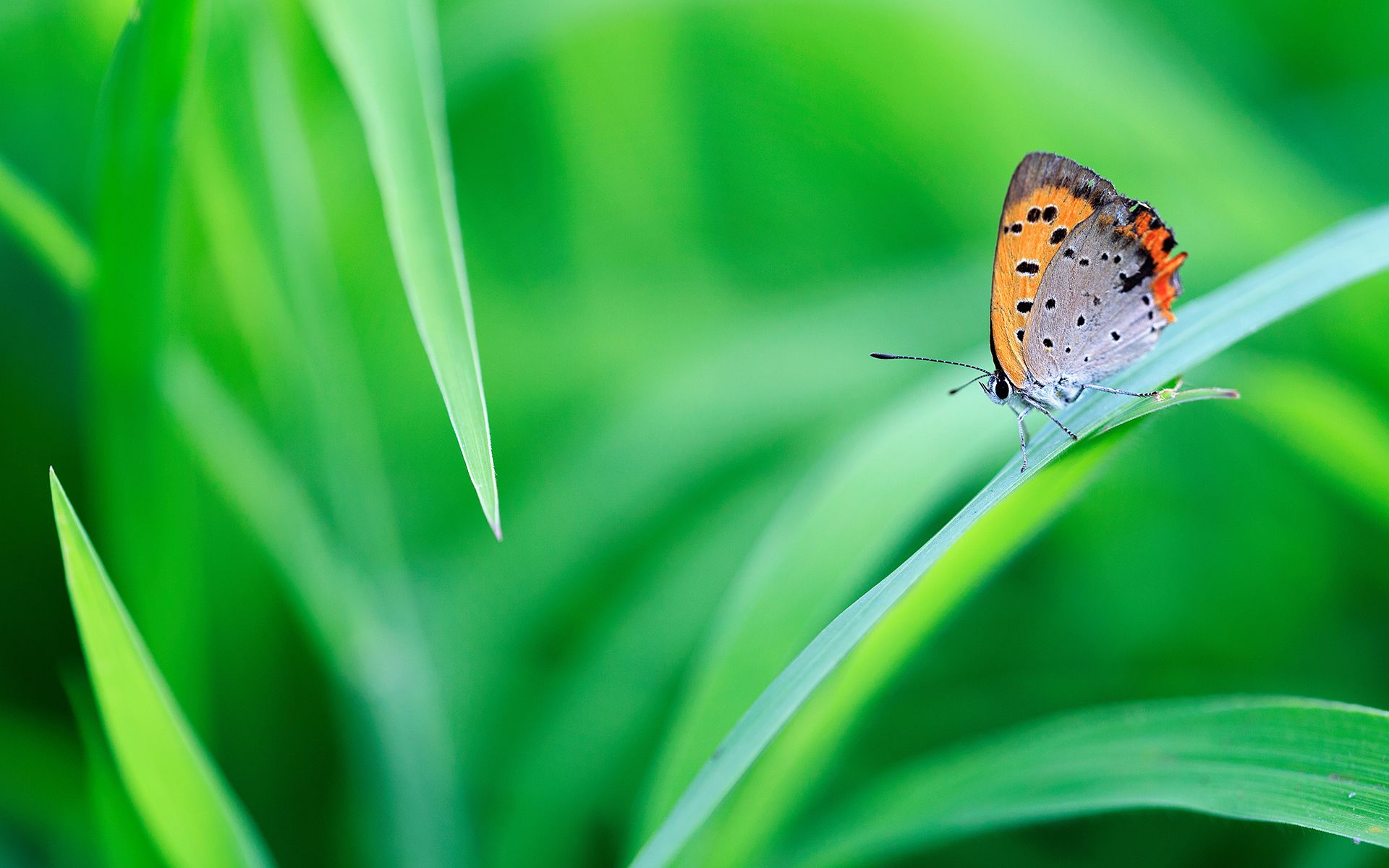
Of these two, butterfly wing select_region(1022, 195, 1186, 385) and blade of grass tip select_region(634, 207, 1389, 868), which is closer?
blade of grass tip select_region(634, 207, 1389, 868)

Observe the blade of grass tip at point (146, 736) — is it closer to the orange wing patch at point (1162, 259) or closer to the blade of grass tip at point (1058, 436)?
the blade of grass tip at point (1058, 436)

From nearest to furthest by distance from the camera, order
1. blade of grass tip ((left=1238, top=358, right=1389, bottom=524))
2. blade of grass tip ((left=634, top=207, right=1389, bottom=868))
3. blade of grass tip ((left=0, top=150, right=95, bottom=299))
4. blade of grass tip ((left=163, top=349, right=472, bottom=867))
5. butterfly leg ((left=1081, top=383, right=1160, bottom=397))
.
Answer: blade of grass tip ((left=634, top=207, right=1389, bottom=868)), butterfly leg ((left=1081, top=383, right=1160, bottom=397)), blade of grass tip ((left=0, top=150, right=95, bottom=299)), blade of grass tip ((left=1238, top=358, right=1389, bottom=524)), blade of grass tip ((left=163, top=349, right=472, bottom=867))

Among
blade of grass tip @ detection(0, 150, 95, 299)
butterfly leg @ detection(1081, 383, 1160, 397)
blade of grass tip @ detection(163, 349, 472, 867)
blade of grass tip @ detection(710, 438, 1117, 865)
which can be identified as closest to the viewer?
blade of grass tip @ detection(710, 438, 1117, 865)

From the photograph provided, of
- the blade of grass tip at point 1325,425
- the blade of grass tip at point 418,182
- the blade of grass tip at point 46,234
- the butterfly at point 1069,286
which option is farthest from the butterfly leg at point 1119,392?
the blade of grass tip at point 46,234

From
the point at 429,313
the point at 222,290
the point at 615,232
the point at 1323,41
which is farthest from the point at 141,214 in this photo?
the point at 1323,41

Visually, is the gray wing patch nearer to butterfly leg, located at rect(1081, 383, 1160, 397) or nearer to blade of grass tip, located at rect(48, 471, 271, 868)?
butterfly leg, located at rect(1081, 383, 1160, 397)

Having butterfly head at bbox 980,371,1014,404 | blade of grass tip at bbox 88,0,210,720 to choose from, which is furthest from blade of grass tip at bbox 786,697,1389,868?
blade of grass tip at bbox 88,0,210,720

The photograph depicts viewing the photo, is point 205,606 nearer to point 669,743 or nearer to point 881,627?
point 669,743
